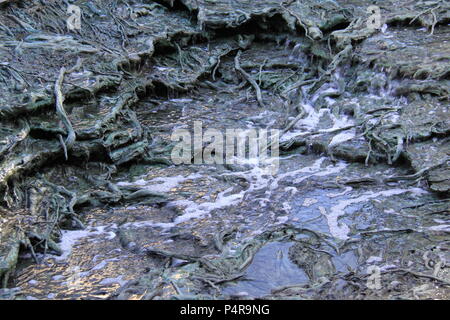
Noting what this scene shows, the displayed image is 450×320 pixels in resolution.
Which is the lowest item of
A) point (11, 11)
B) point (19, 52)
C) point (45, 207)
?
point (45, 207)

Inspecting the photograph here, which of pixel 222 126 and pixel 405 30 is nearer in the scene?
pixel 222 126

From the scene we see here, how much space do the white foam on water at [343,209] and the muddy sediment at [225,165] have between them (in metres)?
0.03

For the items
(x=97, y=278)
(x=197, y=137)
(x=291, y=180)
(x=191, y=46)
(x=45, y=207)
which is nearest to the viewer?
(x=97, y=278)

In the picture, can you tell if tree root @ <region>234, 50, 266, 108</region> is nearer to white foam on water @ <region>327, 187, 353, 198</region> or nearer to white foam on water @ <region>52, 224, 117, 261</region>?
white foam on water @ <region>327, 187, 353, 198</region>

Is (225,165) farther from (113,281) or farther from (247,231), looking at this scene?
(113,281)

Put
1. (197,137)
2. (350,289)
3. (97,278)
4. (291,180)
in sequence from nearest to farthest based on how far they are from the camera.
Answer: (350,289)
(97,278)
(291,180)
(197,137)

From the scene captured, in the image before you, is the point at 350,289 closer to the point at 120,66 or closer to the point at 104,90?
the point at 104,90

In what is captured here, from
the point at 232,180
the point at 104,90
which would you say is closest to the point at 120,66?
the point at 104,90

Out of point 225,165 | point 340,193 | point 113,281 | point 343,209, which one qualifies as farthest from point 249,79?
point 113,281

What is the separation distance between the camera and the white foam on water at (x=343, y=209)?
6531mm

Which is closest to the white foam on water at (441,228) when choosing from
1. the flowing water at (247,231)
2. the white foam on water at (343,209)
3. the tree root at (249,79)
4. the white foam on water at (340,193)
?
the flowing water at (247,231)

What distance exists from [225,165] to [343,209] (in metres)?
2.19

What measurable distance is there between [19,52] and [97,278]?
527 cm

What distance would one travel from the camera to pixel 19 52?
9234mm
